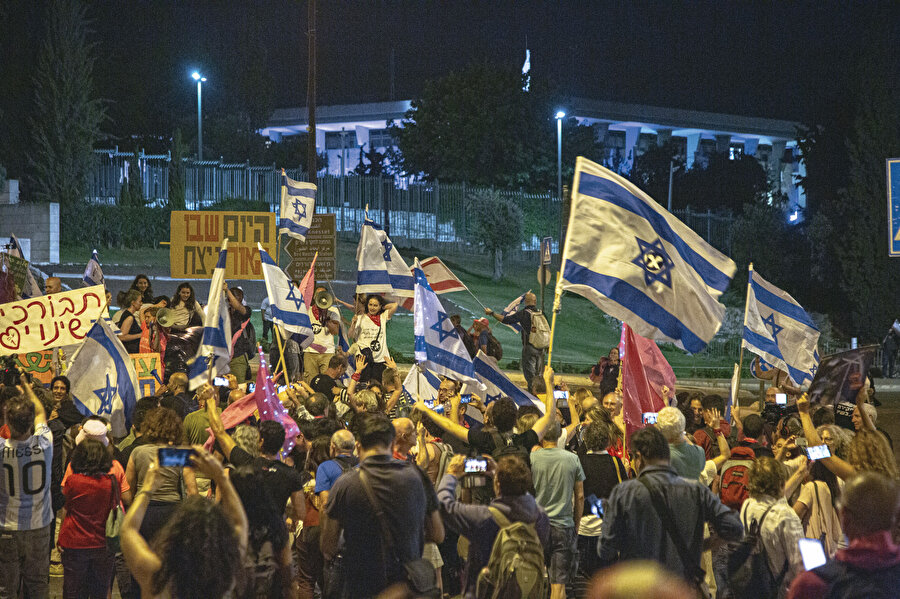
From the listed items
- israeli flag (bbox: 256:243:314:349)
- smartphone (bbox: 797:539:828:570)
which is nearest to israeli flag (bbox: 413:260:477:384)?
israeli flag (bbox: 256:243:314:349)

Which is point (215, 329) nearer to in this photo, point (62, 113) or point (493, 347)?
point (493, 347)

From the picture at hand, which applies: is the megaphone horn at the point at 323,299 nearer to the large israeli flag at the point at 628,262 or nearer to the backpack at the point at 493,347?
the backpack at the point at 493,347

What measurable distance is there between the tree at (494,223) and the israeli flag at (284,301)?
88.6ft

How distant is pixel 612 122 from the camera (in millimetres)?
58531

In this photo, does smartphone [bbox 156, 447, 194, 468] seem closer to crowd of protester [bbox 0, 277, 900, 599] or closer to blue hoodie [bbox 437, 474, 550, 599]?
crowd of protester [bbox 0, 277, 900, 599]

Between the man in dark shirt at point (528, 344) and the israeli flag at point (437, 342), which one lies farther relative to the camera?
the man in dark shirt at point (528, 344)

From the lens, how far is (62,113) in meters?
33.1

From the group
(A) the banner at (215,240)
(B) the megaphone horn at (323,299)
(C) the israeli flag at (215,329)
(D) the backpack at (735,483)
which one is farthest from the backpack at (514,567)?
(A) the banner at (215,240)

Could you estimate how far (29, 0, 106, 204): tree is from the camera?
32844mm

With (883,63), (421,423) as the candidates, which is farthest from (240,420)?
(883,63)

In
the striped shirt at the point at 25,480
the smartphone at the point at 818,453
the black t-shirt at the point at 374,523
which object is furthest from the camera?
the striped shirt at the point at 25,480

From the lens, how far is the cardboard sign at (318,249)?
18859mm

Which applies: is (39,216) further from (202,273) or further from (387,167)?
(387,167)

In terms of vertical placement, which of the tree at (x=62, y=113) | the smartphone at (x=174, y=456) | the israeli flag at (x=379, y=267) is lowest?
the smartphone at (x=174, y=456)
